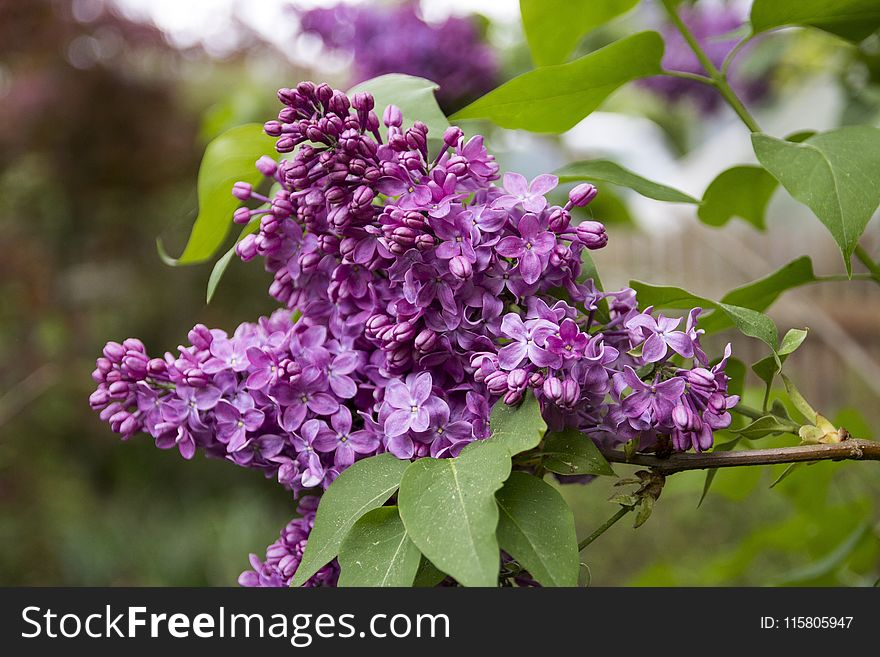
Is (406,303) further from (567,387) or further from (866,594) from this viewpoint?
(866,594)

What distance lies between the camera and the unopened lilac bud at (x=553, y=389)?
14.7 inches

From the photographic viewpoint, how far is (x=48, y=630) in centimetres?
44

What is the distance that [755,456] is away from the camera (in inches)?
15.5

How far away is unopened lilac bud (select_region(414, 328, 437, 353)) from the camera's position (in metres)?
0.40

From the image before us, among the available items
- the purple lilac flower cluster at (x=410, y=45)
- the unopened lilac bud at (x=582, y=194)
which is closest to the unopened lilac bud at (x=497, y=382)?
the unopened lilac bud at (x=582, y=194)

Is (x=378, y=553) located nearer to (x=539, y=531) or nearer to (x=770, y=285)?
(x=539, y=531)

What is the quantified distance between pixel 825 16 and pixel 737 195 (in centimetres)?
14

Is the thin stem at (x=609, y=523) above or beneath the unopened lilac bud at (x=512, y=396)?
beneath

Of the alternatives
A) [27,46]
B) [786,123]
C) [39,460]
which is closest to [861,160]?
[786,123]

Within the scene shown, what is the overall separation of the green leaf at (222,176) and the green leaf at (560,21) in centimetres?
21

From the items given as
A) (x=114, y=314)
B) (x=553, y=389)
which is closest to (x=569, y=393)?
(x=553, y=389)

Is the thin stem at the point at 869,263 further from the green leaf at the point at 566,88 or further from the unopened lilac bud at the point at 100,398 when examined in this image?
the unopened lilac bud at the point at 100,398

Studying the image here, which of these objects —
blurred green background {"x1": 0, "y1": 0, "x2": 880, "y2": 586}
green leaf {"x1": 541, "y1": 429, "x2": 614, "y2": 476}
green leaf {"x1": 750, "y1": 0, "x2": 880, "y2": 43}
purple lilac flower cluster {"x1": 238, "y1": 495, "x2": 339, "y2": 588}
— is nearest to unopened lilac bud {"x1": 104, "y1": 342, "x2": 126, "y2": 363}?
purple lilac flower cluster {"x1": 238, "y1": 495, "x2": 339, "y2": 588}

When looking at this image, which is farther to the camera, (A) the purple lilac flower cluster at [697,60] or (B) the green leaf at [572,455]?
(A) the purple lilac flower cluster at [697,60]
